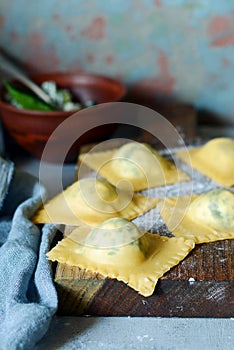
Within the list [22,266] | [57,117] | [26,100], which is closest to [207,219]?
[22,266]

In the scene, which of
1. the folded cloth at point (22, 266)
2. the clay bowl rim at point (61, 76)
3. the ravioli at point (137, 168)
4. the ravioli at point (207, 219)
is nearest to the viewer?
the folded cloth at point (22, 266)

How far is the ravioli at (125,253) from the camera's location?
95 centimetres

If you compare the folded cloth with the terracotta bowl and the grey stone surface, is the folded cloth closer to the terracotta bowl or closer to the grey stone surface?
the grey stone surface

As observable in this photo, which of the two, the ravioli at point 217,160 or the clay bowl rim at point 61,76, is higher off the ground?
the clay bowl rim at point 61,76

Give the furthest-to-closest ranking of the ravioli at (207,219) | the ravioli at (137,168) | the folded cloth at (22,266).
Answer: the ravioli at (137,168) < the ravioli at (207,219) < the folded cloth at (22,266)

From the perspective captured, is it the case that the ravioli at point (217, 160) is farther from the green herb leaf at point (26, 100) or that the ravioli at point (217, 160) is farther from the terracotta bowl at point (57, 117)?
the green herb leaf at point (26, 100)

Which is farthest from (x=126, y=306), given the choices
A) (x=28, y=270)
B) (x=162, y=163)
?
(x=162, y=163)

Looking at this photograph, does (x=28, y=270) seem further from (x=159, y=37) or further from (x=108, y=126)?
(x=159, y=37)

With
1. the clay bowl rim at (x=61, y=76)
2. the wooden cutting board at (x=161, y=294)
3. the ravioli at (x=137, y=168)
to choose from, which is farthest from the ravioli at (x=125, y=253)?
the clay bowl rim at (x=61, y=76)

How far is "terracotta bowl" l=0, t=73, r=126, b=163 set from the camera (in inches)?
56.6

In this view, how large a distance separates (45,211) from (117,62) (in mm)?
640

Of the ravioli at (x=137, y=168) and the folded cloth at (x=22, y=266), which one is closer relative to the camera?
the folded cloth at (x=22, y=266)

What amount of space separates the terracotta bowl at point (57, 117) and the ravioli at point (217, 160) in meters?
0.27

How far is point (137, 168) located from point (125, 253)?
0.34 metres
